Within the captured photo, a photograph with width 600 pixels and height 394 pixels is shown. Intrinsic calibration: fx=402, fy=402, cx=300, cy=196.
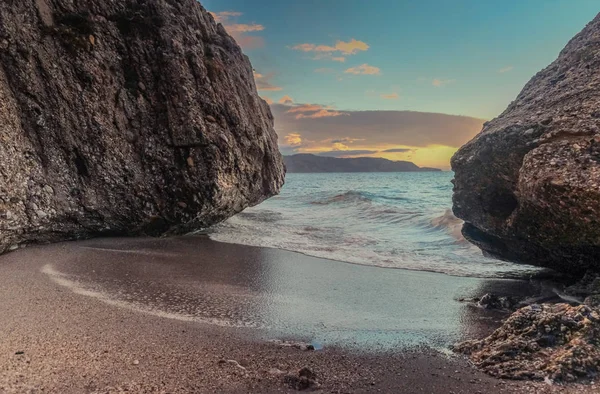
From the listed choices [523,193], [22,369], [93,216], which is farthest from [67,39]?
[523,193]

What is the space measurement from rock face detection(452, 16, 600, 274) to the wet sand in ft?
3.73

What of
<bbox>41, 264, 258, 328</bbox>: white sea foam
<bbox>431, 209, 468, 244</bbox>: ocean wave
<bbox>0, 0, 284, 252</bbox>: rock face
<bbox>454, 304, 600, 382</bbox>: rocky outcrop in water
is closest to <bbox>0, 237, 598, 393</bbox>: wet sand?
<bbox>41, 264, 258, 328</bbox>: white sea foam

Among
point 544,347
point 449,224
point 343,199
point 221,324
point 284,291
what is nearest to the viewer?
point 544,347

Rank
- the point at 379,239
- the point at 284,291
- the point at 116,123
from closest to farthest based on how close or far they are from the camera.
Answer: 1. the point at 284,291
2. the point at 116,123
3. the point at 379,239

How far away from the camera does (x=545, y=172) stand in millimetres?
5625

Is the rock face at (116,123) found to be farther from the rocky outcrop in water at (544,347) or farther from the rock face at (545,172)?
the rocky outcrop in water at (544,347)

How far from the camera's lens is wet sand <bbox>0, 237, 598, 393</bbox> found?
3.50 m

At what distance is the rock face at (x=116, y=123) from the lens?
7.84 m

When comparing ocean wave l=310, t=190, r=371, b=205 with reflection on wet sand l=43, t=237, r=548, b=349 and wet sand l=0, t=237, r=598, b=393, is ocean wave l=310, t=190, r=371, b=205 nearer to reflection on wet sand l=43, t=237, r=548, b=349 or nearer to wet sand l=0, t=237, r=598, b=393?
reflection on wet sand l=43, t=237, r=548, b=349

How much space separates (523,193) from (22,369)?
6.54m

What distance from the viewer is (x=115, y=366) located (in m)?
3.55

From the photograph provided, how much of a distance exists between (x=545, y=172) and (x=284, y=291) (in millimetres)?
4282

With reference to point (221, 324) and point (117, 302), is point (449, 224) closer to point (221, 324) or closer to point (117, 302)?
point (221, 324)

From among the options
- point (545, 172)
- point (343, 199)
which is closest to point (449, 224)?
point (545, 172)
